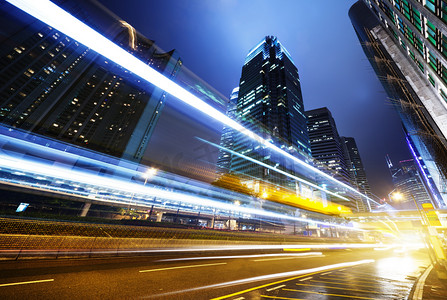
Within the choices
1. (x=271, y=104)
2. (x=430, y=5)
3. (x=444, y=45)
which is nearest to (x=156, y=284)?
(x=430, y=5)

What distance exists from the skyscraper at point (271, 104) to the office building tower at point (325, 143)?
33.8 metres

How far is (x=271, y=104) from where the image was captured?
8281cm

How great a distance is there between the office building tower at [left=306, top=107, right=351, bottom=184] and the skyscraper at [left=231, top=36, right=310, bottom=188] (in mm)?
33762

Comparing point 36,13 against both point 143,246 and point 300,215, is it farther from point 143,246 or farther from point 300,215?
point 300,215

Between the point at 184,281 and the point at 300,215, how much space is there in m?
28.9

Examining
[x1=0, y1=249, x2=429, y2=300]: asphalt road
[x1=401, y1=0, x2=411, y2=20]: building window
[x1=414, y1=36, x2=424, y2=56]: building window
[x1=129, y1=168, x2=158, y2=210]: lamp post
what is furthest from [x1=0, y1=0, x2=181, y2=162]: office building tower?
A: [x1=0, y1=249, x2=429, y2=300]: asphalt road

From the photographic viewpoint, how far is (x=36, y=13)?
6465mm

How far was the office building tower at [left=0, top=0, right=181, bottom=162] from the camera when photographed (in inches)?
2208

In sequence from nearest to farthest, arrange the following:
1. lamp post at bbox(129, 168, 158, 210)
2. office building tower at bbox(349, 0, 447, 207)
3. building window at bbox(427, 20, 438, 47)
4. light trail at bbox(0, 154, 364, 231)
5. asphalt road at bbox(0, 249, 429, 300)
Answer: asphalt road at bbox(0, 249, 429, 300)
light trail at bbox(0, 154, 364, 231)
office building tower at bbox(349, 0, 447, 207)
building window at bbox(427, 20, 438, 47)
lamp post at bbox(129, 168, 158, 210)

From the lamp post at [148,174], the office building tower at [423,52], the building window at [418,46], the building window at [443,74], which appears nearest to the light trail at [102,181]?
the lamp post at [148,174]

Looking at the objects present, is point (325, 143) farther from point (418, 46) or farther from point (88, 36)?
point (88, 36)

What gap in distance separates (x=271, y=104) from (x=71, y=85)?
94.0 metres

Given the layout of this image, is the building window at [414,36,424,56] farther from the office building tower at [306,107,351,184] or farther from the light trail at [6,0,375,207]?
the office building tower at [306,107,351,184]

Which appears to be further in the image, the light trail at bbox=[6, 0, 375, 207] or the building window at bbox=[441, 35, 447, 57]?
the building window at bbox=[441, 35, 447, 57]
